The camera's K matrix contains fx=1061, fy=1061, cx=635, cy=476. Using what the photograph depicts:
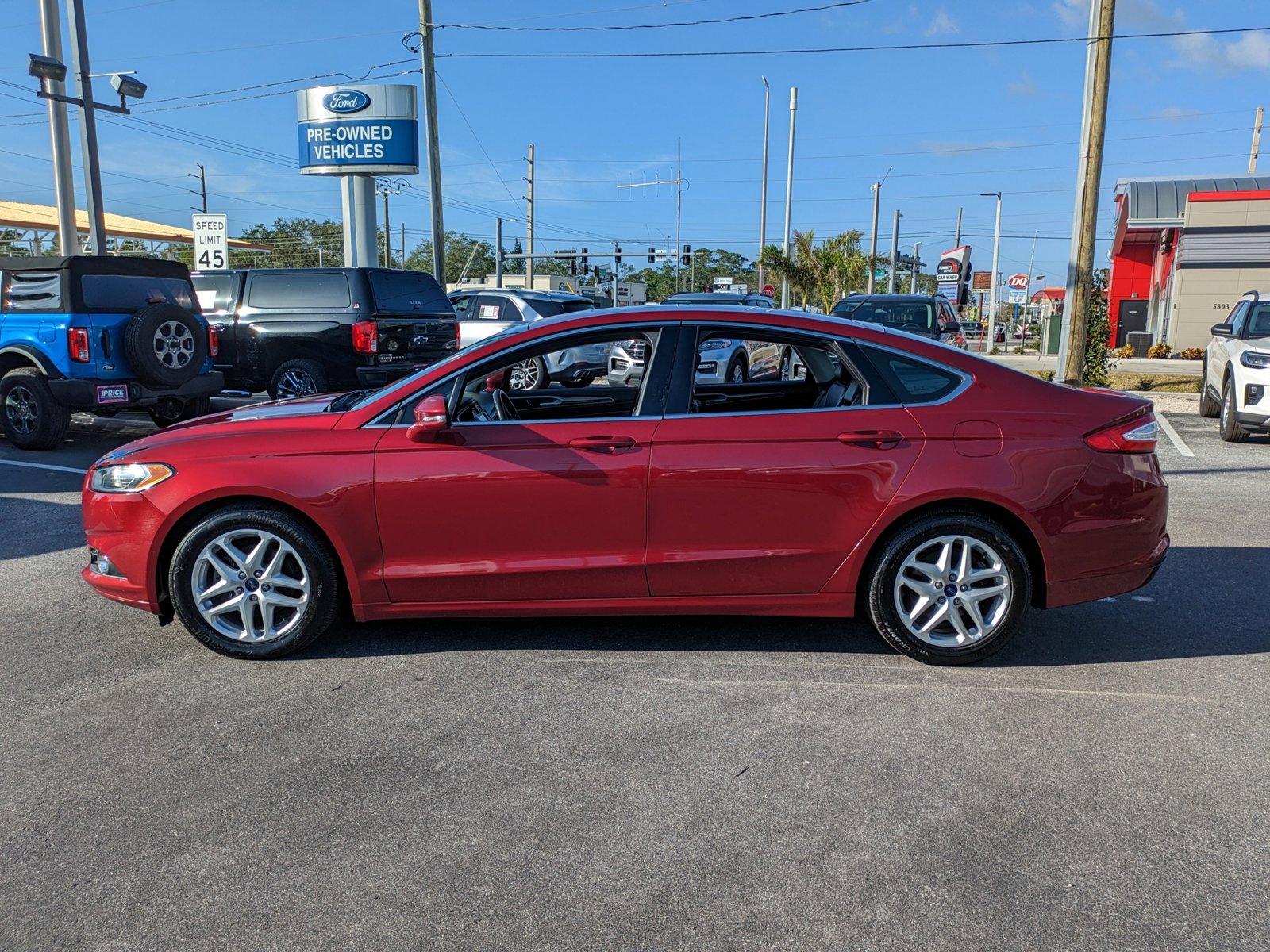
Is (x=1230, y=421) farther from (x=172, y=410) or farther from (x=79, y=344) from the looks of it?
(x=79, y=344)

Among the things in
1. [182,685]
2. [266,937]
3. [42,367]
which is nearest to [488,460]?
[182,685]

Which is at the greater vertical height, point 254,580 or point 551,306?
point 551,306

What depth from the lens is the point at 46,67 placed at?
1545 cm

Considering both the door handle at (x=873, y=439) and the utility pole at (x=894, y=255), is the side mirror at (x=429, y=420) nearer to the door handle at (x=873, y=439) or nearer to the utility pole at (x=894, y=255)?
the door handle at (x=873, y=439)

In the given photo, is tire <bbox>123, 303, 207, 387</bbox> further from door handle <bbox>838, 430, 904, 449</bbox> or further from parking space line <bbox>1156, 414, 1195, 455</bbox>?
parking space line <bbox>1156, 414, 1195, 455</bbox>

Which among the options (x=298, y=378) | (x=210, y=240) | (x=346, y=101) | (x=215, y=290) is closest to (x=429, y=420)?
(x=298, y=378)

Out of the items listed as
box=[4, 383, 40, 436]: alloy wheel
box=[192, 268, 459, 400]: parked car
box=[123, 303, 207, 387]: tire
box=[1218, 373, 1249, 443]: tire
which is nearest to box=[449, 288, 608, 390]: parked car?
box=[192, 268, 459, 400]: parked car

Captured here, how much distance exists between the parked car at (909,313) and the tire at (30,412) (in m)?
12.2

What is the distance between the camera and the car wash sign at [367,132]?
27922mm

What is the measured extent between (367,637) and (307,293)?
28.7 feet

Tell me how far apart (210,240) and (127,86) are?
991 centimetres

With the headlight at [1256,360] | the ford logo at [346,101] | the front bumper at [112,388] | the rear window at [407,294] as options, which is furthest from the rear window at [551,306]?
the ford logo at [346,101]

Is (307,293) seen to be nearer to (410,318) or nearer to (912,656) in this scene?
(410,318)

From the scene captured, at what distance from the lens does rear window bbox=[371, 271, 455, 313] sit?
42.2 ft
